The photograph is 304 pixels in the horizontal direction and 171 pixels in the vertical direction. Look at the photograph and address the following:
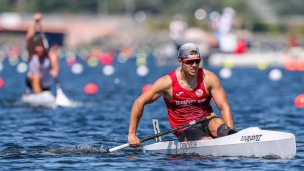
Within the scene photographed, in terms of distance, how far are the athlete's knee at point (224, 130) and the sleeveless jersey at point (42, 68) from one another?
897 cm

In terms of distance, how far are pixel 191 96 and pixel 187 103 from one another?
0.15 m

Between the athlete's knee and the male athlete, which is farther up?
the male athlete

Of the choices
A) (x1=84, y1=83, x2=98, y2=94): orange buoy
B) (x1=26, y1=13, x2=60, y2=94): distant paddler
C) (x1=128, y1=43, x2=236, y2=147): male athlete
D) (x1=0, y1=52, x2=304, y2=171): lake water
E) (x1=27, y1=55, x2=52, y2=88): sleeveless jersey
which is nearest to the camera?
(x1=0, y1=52, x2=304, y2=171): lake water

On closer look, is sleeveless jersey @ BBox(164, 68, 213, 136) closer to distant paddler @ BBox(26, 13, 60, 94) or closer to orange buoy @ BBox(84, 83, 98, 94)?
distant paddler @ BBox(26, 13, 60, 94)

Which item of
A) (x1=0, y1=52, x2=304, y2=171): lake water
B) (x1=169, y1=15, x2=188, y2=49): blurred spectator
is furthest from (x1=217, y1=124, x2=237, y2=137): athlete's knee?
(x1=169, y1=15, x2=188, y2=49): blurred spectator

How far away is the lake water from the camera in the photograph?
10859mm

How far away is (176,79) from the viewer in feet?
37.5

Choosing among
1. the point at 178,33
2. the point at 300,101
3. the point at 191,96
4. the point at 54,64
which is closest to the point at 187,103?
the point at 191,96

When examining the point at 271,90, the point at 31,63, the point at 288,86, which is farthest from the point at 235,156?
the point at 288,86

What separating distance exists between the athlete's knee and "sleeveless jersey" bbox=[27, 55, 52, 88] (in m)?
8.97

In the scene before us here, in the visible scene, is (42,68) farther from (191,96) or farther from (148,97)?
(191,96)

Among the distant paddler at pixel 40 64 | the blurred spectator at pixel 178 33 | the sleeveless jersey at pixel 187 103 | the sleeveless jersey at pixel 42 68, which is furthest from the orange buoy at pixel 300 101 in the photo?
the blurred spectator at pixel 178 33

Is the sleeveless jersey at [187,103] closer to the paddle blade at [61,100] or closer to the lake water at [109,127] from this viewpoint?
the lake water at [109,127]

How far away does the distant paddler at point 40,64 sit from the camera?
19141 mm
